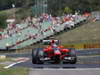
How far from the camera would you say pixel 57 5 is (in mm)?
59031

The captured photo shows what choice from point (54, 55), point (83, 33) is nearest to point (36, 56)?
point (54, 55)

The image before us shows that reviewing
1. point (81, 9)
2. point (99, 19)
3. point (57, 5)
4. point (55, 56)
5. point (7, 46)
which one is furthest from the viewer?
point (57, 5)

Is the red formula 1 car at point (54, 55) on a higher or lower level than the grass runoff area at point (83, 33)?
lower

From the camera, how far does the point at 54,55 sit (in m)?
13.4

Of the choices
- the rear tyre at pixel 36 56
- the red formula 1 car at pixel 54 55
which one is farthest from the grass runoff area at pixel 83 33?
the rear tyre at pixel 36 56

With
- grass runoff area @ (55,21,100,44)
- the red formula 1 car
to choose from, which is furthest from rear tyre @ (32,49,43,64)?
grass runoff area @ (55,21,100,44)

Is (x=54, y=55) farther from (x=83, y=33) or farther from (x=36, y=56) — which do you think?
(x=83, y=33)

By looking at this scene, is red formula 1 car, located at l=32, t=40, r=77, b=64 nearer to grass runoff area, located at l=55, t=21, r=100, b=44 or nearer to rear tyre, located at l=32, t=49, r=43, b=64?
rear tyre, located at l=32, t=49, r=43, b=64

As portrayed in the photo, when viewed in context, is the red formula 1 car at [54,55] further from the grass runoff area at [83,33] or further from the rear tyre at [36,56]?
the grass runoff area at [83,33]

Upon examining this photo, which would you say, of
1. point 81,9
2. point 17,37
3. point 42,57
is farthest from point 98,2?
point 42,57

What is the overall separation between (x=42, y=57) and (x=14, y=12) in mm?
64147

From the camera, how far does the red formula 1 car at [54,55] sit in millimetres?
13188

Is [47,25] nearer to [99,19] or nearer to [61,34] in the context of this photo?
[61,34]

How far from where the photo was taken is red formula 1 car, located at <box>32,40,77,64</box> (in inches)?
519
